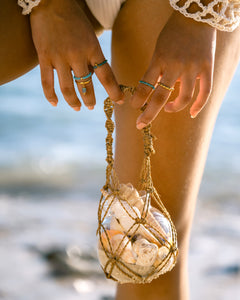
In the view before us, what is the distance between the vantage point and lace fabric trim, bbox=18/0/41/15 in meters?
1.00

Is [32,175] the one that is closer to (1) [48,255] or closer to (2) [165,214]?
(1) [48,255]

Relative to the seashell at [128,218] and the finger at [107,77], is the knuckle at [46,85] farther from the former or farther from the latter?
the seashell at [128,218]

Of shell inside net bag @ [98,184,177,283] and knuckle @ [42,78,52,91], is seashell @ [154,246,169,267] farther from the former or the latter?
knuckle @ [42,78,52,91]

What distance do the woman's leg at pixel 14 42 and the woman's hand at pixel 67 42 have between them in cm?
3

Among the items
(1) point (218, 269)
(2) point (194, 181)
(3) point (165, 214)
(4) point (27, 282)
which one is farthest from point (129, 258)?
(1) point (218, 269)

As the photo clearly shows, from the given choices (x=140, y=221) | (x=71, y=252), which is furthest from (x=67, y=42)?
(x=71, y=252)

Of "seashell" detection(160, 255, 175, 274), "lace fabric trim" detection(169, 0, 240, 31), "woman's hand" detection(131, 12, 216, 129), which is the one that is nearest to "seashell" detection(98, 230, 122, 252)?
"seashell" detection(160, 255, 175, 274)

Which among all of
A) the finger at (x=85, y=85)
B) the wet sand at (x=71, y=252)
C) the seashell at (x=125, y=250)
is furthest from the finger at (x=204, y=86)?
the wet sand at (x=71, y=252)

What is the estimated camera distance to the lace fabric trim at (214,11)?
1.02 meters

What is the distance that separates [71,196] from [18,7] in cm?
221

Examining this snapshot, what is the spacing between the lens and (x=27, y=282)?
1958mm

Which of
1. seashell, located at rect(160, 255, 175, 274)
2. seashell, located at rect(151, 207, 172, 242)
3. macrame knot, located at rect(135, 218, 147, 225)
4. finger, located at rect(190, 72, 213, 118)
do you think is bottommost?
seashell, located at rect(160, 255, 175, 274)

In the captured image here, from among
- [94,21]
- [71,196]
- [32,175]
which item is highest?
[32,175]

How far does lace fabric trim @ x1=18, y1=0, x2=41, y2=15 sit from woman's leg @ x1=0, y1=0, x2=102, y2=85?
2 cm
